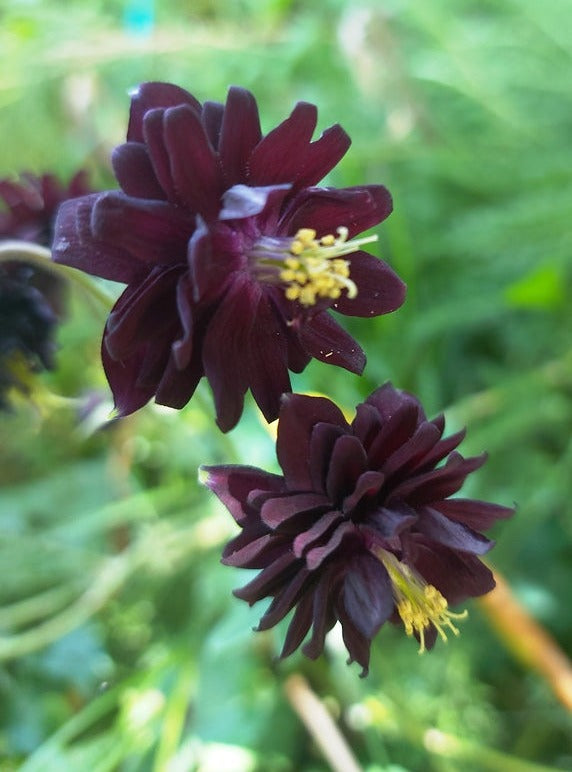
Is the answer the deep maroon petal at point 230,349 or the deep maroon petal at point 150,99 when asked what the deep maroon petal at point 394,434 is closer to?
the deep maroon petal at point 230,349

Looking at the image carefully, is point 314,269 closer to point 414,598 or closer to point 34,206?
point 414,598

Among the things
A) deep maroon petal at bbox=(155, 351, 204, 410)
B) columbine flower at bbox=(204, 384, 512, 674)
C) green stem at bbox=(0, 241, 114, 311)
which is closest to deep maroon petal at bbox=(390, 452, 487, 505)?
columbine flower at bbox=(204, 384, 512, 674)

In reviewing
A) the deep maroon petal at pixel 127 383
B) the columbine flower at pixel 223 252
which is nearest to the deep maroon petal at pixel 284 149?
the columbine flower at pixel 223 252

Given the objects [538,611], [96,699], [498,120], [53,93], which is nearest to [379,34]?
[498,120]

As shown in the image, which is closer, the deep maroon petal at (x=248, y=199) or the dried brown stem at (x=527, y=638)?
the deep maroon petal at (x=248, y=199)

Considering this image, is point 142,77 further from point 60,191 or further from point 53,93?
point 60,191
